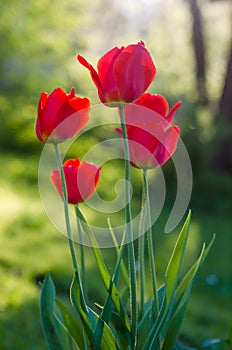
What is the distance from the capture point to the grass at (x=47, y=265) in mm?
3068

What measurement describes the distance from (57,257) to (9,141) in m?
5.59

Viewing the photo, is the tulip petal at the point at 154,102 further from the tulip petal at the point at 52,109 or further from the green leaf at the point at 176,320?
the green leaf at the point at 176,320

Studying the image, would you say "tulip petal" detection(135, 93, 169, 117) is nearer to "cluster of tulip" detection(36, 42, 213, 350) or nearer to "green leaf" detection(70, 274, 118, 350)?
"cluster of tulip" detection(36, 42, 213, 350)

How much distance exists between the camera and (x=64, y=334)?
1.46 meters

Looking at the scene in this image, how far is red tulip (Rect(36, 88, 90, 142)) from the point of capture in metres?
1.26

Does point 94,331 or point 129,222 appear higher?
point 129,222

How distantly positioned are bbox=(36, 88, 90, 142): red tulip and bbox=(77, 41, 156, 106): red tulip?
74mm

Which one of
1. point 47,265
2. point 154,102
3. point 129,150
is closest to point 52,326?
→ point 129,150

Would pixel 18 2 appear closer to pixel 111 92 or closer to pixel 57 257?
pixel 57 257

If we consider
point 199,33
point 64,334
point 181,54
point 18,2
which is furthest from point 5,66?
point 64,334

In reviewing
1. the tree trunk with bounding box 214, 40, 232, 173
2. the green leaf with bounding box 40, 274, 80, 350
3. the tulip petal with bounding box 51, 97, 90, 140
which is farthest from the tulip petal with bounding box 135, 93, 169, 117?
the tree trunk with bounding box 214, 40, 232, 173

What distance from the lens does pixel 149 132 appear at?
127cm

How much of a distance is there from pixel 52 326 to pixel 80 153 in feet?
26.5

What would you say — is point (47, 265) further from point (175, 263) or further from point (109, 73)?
point (109, 73)
